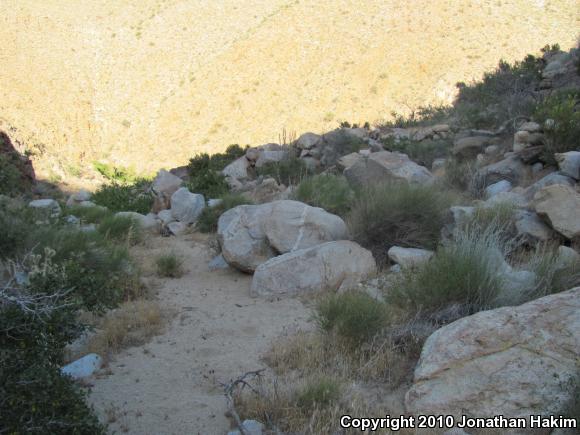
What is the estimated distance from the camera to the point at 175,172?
18266 millimetres

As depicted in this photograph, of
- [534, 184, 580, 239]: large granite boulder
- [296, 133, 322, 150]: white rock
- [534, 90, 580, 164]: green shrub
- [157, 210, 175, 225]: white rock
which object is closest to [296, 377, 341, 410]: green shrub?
[534, 184, 580, 239]: large granite boulder

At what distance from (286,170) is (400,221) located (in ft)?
25.2

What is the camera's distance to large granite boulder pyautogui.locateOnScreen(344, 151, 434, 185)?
1056cm

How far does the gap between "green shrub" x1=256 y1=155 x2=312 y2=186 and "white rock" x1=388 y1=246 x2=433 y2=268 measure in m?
7.38

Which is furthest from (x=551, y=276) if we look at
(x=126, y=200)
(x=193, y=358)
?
(x=126, y=200)

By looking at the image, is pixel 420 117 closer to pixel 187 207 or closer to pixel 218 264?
pixel 187 207

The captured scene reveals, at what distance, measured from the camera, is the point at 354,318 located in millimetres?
4754

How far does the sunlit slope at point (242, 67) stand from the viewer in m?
24.9

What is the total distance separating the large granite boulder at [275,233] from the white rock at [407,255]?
968mm

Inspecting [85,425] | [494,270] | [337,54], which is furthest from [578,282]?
[337,54]

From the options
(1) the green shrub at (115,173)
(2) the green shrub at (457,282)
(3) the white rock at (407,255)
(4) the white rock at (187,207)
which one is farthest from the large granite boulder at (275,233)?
(1) the green shrub at (115,173)

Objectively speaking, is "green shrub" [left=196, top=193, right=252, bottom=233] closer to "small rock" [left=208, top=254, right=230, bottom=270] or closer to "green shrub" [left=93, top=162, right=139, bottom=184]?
"small rock" [left=208, top=254, right=230, bottom=270]

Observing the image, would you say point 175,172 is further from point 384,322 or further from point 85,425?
point 85,425

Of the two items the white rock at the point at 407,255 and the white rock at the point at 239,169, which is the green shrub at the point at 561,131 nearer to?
the white rock at the point at 407,255
